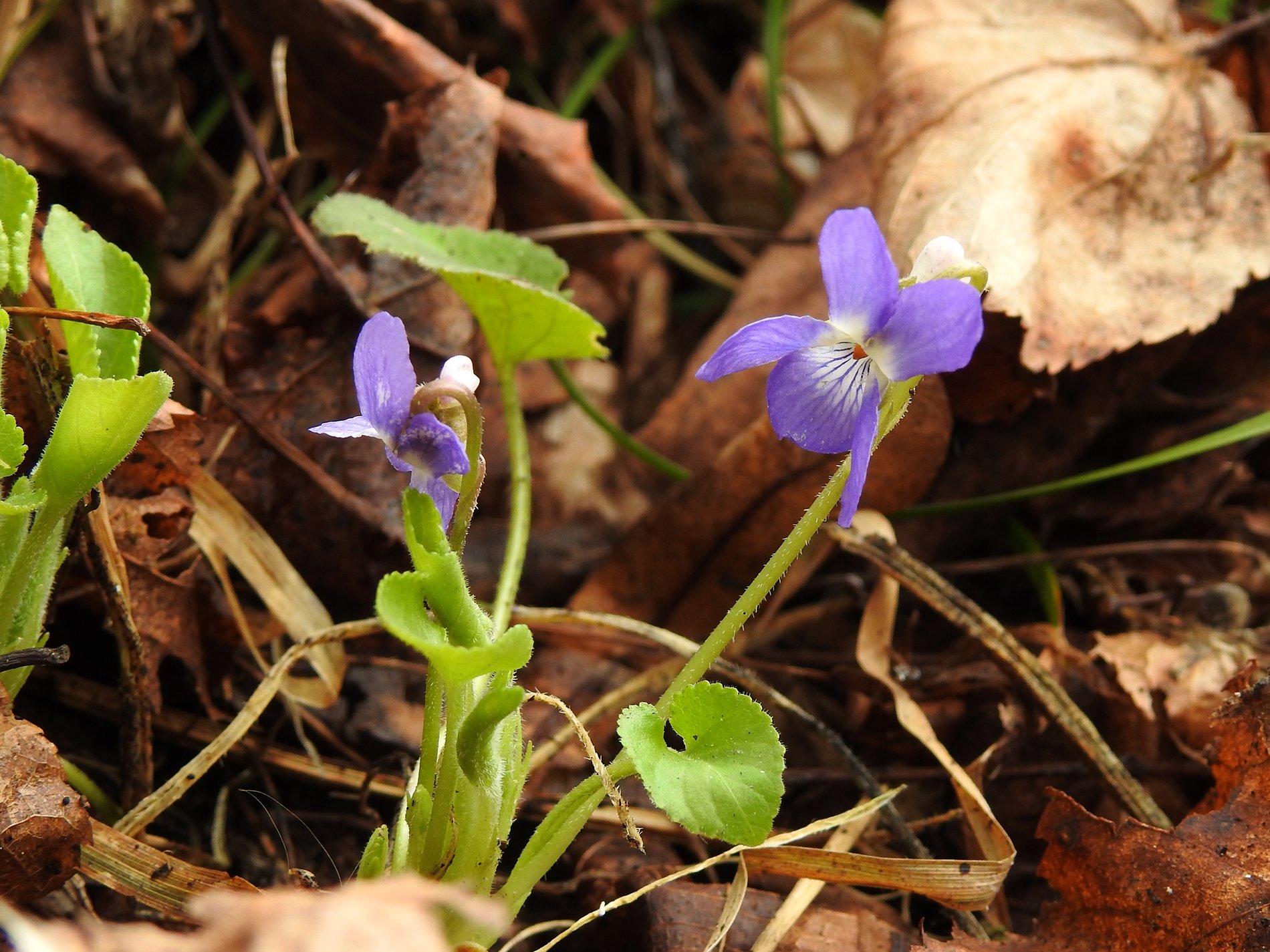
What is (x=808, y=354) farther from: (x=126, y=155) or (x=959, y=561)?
(x=126, y=155)

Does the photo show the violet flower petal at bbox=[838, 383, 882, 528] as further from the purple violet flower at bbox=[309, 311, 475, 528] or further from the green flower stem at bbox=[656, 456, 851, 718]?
the purple violet flower at bbox=[309, 311, 475, 528]

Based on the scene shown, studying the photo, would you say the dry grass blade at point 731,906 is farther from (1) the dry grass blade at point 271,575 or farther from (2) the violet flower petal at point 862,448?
(1) the dry grass blade at point 271,575

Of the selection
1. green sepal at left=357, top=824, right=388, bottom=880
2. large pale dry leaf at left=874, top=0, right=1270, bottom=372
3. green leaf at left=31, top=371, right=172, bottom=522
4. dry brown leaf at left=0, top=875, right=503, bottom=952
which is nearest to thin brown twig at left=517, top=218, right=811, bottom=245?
large pale dry leaf at left=874, top=0, right=1270, bottom=372

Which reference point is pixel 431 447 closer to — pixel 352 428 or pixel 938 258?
pixel 352 428

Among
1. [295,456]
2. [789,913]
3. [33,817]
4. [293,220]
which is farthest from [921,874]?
[293,220]

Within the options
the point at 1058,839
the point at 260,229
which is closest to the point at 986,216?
the point at 1058,839

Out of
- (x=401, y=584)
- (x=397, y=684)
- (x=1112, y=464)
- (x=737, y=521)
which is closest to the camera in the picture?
(x=401, y=584)
